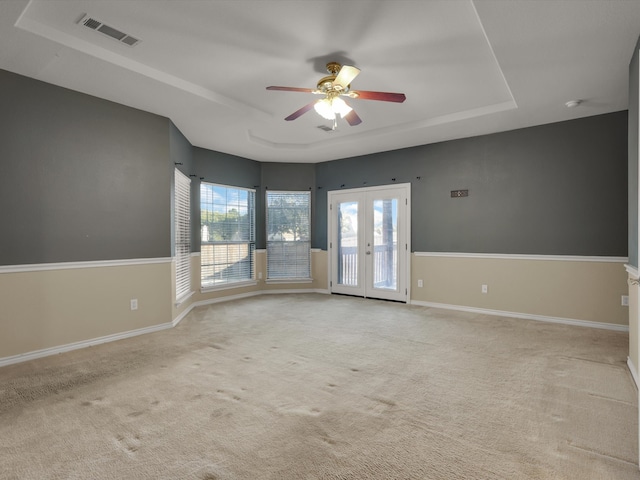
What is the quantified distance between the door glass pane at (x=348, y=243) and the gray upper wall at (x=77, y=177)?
10.3ft

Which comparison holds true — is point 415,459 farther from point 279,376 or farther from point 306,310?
point 306,310

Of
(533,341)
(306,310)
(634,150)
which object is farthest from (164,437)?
(634,150)

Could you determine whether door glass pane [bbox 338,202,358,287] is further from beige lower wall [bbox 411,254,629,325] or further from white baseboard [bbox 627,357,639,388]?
white baseboard [bbox 627,357,639,388]

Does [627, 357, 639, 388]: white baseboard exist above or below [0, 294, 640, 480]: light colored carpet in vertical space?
above

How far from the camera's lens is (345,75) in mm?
2754

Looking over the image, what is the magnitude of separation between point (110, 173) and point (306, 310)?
304cm

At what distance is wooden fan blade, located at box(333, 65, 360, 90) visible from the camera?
266 centimetres

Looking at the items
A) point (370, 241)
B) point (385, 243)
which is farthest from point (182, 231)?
point (385, 243)

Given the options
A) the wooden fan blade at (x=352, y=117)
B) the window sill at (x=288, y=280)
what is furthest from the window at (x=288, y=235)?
the wooden fan blade at (x=352, y=117)

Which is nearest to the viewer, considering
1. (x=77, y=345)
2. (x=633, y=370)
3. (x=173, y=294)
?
(x=633, y=370)

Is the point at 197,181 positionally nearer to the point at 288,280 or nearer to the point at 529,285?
the point at 288,280

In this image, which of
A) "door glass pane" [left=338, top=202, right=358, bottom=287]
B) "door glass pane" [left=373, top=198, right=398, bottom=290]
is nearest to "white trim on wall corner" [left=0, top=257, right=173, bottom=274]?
"door glass pane" [left=338, top=202, right=358, bottom=287]

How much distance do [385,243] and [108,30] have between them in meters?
4.52

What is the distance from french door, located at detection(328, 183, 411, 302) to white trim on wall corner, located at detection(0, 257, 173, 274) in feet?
10.2
